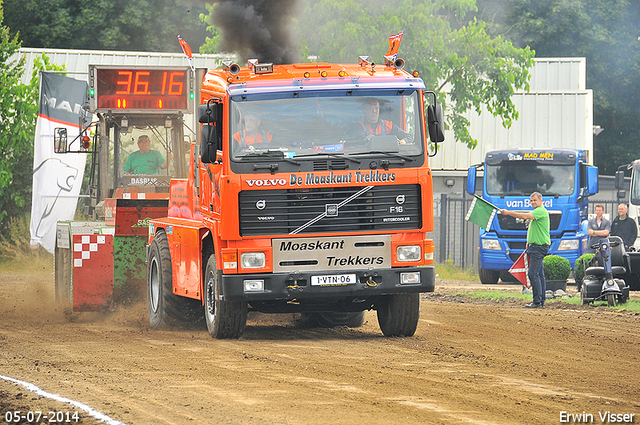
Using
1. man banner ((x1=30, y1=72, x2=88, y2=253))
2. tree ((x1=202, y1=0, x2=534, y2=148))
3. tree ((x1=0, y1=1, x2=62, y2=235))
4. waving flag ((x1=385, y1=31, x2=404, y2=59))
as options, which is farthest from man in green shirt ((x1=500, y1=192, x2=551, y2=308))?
tree ((x1=0, y1=1, x2=62, y2=235))

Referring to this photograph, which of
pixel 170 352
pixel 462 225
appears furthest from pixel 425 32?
pixel 170 352

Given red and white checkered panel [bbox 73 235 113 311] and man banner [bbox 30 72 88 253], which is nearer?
red and white checkered panel [bbox 73 235 113 311]

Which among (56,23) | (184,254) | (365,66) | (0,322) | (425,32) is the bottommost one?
(0,322)

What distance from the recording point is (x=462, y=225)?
29219mm

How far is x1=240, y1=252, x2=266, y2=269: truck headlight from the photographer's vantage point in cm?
1055

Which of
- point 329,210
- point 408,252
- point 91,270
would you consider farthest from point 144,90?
point 408,252

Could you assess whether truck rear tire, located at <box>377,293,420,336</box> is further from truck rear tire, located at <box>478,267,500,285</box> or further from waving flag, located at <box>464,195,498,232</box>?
truck rear tire, located at <box>478,267,500,285</box>

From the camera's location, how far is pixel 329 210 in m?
10.6

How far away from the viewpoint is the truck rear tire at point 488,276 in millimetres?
23516

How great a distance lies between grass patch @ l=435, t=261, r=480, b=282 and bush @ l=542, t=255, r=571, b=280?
282 inches

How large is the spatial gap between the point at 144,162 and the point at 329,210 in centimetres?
636

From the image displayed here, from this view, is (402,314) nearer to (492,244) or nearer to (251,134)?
(251,134)

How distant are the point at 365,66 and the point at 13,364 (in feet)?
17.1

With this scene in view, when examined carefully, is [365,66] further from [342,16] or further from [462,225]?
[462,225]
